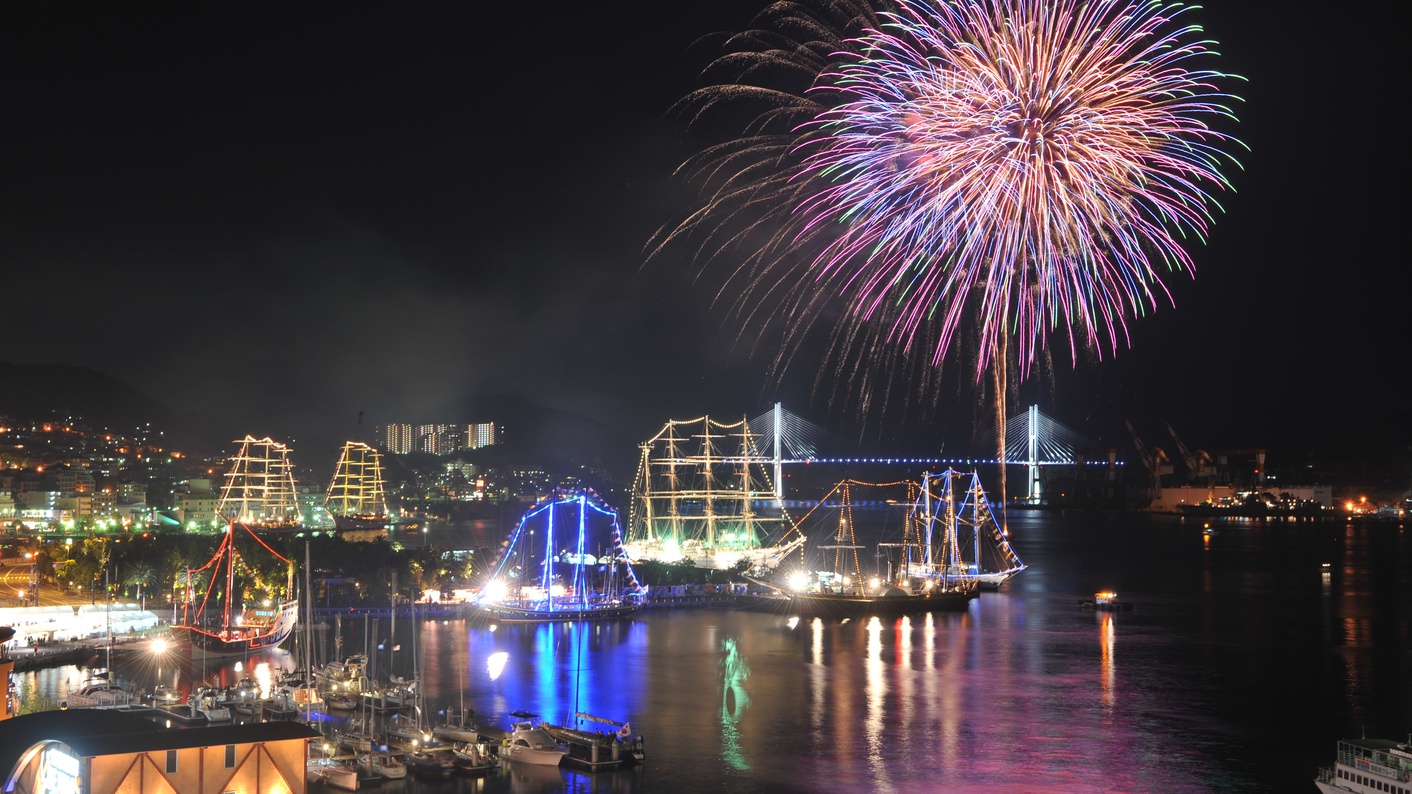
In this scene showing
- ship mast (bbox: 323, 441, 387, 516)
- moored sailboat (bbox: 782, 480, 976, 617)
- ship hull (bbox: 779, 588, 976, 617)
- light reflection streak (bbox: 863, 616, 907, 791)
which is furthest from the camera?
ship mast (bbox: 323, 441, 387, 516)

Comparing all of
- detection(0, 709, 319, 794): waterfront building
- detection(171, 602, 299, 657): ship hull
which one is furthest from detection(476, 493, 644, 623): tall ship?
detection(0, 709, 319, 794): waterfront building

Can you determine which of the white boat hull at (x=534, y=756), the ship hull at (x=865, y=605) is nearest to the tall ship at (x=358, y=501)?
Answer: the ship hull at (x=865, y=605)

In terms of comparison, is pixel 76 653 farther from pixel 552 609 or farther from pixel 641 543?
pixel 641 543

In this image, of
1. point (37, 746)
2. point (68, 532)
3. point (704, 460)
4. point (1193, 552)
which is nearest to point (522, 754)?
point (37, 746)

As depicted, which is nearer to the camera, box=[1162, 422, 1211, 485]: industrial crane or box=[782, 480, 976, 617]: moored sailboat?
box=[782, 480, 976, 617]: moored sailboat

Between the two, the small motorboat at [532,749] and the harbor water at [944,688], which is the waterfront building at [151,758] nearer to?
the harbor water at [944,688]

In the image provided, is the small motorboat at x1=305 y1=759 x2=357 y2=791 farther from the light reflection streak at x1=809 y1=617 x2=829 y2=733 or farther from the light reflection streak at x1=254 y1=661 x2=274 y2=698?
the light reflection streak at x1=809 y1=617 x2=829 y2=733
